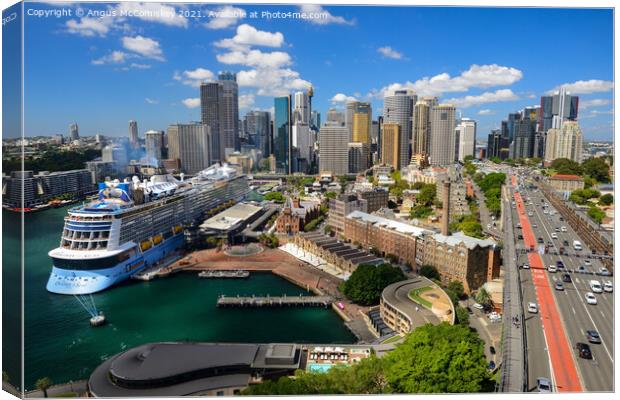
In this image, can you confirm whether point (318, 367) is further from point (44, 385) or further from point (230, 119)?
point (230, 119)

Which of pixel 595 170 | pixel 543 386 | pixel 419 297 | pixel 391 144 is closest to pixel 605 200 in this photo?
pixel 595 170

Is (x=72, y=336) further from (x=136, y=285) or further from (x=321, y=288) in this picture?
(x=321, y=288)

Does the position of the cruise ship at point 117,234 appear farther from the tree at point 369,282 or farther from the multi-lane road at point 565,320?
the multi-lane road at point 565,320

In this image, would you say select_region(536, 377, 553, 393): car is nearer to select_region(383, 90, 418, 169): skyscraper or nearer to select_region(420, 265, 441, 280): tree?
select_region(420, 265, 441, 280): tree

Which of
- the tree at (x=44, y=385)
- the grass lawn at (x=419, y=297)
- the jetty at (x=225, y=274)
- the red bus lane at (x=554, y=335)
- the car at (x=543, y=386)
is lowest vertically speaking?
the jetty at (x=225, y=274)

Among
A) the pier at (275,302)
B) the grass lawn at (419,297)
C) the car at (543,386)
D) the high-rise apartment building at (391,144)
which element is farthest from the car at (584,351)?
the high-rise apartment building at (391,144)

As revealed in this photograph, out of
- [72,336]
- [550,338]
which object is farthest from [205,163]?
[550,338]

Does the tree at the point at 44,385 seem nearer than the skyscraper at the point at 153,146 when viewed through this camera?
Yes

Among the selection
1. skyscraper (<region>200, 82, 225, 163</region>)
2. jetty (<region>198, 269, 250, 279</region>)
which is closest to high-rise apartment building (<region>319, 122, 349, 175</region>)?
skyscraper (<region>200, 82, 225, 163</region>)
